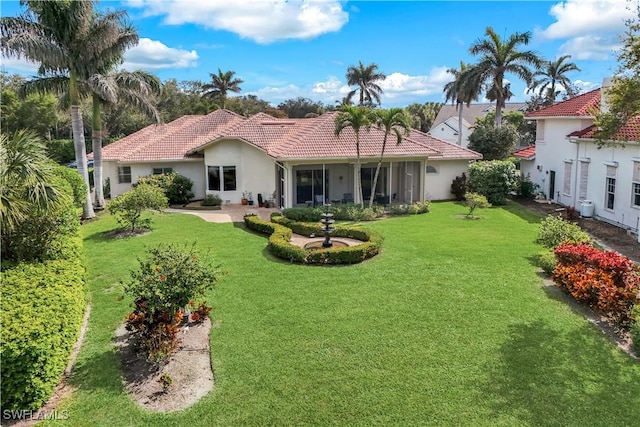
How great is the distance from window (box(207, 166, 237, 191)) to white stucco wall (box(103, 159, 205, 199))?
7.18ft

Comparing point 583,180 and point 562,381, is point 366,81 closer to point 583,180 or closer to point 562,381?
point 583,180

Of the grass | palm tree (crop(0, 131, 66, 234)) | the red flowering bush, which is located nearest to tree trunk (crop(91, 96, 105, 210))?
the grass

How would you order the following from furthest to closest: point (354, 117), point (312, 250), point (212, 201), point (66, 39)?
point (212, 201) → point (354, 117) → point (66, 39) → point (312, 250)

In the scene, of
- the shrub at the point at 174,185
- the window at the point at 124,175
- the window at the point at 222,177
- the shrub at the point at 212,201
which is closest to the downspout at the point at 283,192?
the window at the point at 222,177

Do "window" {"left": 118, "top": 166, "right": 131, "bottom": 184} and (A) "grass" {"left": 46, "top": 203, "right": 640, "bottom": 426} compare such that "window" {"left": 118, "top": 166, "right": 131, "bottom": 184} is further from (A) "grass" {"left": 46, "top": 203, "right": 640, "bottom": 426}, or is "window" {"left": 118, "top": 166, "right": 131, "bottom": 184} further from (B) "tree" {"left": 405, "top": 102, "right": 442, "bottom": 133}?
(B) "tree" {"left": 405, "top": 102, "right": 442, "bottom": 133}

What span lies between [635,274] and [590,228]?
1056 centimetres

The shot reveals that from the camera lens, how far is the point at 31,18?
68.8 feet

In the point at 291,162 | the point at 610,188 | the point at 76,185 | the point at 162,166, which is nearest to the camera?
the point at 76,185

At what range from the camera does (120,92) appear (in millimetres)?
24953

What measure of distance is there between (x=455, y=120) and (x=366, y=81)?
15384 mm

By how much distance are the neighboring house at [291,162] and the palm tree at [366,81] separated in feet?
92.4

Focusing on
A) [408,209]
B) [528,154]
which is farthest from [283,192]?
[528,154]

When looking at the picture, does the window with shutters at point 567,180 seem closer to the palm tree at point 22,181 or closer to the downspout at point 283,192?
the downspout at point 283,192

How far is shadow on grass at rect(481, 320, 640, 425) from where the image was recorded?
774cm
